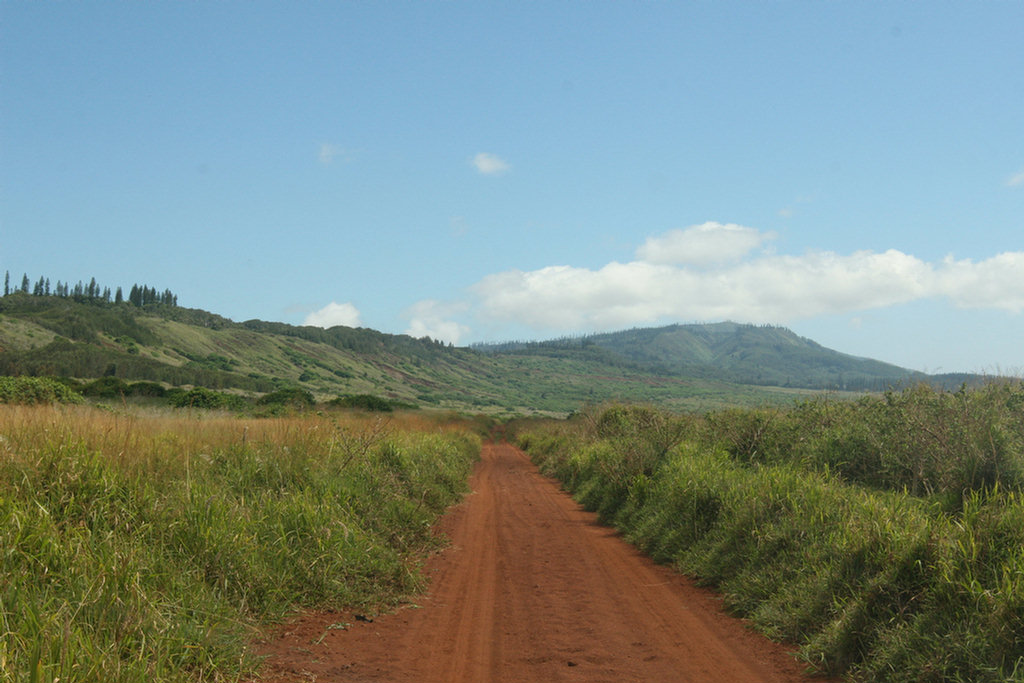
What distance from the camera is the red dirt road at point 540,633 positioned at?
5.38 m

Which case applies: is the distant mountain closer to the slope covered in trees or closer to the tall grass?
the slope covered in trees

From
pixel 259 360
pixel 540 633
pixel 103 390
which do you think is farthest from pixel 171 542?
pixel 259 360

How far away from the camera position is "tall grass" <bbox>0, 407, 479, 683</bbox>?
437 centimetres

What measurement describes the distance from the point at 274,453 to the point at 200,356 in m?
103

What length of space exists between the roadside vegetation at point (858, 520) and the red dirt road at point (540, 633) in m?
0.51

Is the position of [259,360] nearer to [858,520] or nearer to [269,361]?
[269,361]

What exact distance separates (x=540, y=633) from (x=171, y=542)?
3.35 metres

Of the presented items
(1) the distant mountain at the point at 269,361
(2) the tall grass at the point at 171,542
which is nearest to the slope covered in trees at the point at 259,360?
(1) the distant mountain at the point at 269,361

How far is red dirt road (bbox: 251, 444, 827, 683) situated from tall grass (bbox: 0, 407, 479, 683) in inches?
18.7

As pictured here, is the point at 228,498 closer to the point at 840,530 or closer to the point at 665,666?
the point at 665,666

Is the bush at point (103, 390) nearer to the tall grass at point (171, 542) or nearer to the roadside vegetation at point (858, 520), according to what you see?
the tall grass at point (171, 542)

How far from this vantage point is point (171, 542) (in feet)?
20.3

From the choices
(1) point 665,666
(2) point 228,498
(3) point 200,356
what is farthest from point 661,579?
(3) point 200,356

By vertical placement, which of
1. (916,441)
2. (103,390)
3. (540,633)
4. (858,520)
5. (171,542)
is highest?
(916,441)
